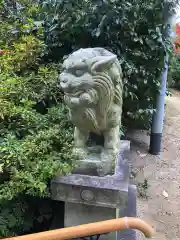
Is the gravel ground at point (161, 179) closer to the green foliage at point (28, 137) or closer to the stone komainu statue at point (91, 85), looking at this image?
the green foliage at point (28, 137)

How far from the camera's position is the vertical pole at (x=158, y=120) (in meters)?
3.77

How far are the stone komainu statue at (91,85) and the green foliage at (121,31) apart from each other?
132 cm

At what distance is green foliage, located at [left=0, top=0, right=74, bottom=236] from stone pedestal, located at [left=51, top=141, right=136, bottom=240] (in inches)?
3.3

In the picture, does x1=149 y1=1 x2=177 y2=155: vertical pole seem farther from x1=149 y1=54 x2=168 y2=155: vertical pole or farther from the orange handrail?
the orange handrail

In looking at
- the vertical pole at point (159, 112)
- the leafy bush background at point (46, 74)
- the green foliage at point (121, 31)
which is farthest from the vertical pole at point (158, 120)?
the green foliage at point (121, 31)

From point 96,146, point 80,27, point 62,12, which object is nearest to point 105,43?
point 80,27

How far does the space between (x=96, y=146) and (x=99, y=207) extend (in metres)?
0.38

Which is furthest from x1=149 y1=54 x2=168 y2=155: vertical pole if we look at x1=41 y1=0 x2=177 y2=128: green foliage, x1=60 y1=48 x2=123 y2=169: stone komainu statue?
x1=60 y1=48 x2=123 y2=169: stone komainu statue

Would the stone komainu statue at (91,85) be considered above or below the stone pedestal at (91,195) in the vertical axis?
above

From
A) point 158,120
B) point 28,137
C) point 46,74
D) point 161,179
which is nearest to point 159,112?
point 158,120

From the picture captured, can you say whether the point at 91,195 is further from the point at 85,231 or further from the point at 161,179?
the point at 161,179

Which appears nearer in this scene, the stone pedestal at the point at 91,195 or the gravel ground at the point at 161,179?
the stone pedestal at the point at 91,195

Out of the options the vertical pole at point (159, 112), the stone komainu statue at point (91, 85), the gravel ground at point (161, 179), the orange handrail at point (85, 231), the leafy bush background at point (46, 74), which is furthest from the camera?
the vertical pole at point (159, 112)

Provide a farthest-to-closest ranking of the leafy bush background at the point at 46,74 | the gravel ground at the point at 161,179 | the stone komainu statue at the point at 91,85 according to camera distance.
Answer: the gravel ground at the point at 161,179, the leafy bush background at the point at 46,74, the stone komainu statue at the point at 91,85
